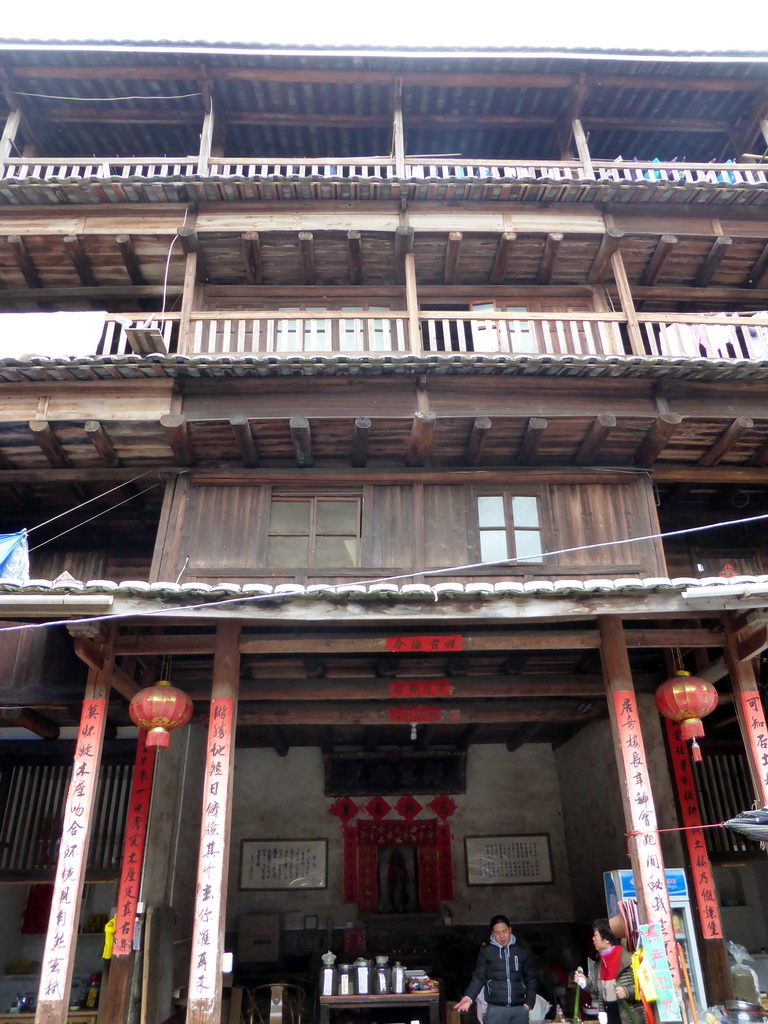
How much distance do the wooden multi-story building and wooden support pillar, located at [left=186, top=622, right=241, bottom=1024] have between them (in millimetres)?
54

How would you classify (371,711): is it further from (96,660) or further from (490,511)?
(96,660)

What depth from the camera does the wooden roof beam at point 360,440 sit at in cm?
1021

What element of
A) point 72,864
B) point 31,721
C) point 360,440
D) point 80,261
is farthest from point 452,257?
point 72,864

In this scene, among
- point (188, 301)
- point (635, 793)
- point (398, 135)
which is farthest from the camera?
point (398, 135)

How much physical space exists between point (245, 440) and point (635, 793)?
6.67 meters

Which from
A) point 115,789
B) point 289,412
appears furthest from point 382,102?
point 115,789

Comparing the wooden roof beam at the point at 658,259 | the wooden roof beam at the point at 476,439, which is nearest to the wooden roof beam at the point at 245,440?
the wooden roof beam at the point at 476,439

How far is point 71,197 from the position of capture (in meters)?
11.8

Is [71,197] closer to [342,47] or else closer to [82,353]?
[82,353]

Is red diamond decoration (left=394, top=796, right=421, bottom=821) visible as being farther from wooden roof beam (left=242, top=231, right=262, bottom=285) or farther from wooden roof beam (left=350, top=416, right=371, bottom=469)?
wooden roof beam (left=242, top=231, right=262, bottom=285)

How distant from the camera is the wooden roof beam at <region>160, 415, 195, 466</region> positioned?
33.4 feet

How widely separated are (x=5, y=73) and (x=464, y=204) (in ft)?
27.7

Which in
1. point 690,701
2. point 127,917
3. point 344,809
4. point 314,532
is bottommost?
point 127,917

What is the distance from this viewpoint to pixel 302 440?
10461 mm
